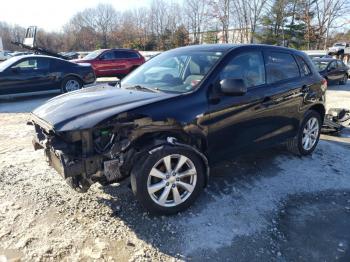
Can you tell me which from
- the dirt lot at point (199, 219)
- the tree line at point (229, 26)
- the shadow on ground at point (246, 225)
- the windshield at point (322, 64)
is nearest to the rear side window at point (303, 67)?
the dirt lot at point (199, 219)

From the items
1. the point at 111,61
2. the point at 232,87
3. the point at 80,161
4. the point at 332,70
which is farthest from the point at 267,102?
the point at 332,70

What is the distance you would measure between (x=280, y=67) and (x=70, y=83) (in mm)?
8381

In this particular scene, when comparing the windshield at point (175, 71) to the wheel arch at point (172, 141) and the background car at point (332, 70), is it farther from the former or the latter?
the background car at point (332, 70)

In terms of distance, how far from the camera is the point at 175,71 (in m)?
4.15

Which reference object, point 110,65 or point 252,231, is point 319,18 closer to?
point 110,65

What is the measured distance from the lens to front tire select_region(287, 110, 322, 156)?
511cm

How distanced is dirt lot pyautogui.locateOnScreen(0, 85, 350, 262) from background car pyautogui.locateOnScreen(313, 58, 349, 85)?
10993mm

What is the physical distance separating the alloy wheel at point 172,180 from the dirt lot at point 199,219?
21cm

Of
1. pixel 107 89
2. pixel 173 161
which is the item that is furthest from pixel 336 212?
pixel 107 89

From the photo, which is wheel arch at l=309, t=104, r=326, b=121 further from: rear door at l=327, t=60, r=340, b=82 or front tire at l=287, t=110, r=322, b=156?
rear door at l=327, t=60, r=340, b=82

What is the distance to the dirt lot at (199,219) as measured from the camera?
9.57 feet

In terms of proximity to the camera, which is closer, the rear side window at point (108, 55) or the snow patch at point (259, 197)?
the snow patch at point (259, 197)

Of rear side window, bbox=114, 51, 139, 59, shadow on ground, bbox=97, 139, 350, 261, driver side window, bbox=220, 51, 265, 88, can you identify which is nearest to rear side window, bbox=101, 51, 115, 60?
rear side window, bbox=114, 51, 139, 59

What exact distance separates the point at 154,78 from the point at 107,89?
622 mm
